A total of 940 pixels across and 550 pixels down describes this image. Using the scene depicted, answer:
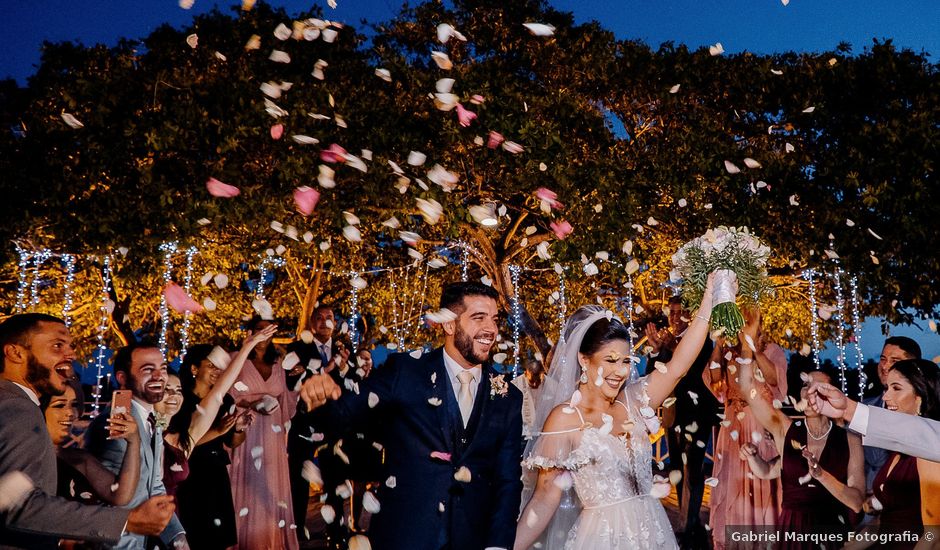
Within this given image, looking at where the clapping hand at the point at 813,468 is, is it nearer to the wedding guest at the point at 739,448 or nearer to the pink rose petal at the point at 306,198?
the wedding guest at the point at 739,448

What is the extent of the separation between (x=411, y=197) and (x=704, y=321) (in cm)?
653

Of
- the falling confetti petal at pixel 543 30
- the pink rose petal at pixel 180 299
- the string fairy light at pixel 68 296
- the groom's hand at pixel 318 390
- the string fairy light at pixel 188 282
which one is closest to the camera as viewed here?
the groom's hand at pixel 318 390

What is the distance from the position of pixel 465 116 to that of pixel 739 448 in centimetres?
551

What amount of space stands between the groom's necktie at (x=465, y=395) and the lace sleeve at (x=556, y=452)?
1.55 ft

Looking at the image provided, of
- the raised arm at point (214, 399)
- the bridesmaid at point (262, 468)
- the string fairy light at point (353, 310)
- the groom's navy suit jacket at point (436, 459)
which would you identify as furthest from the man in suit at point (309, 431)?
the groom's navy suit jacket at point (436, 459)

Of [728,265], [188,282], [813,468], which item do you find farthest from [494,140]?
[188,282]

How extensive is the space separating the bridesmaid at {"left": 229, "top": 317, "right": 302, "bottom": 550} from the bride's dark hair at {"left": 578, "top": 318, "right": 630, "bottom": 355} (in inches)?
138

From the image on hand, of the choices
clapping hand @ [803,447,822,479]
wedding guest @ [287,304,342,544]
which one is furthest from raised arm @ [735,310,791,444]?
wedding guest @ [287,304,342,544]

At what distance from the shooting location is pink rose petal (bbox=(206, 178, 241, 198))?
10.1m

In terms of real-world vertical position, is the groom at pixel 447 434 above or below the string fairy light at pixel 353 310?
below

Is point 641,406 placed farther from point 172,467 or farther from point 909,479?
point 172,467

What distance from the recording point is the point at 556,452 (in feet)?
14.2

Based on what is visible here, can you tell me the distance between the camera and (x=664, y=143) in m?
11.6

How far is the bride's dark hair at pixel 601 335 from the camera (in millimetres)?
4590
